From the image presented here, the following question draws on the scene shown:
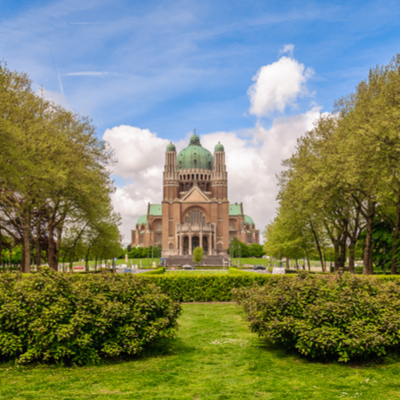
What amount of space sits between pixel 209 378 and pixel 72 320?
107 inches

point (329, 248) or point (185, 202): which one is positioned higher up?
point (185, 202)

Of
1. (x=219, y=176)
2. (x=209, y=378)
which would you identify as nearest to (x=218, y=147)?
(x=219, y=176)

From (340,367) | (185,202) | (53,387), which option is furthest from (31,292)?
(185,202)

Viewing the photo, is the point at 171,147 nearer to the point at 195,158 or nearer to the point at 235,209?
the point at 195,158

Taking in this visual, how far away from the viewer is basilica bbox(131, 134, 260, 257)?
313 ft

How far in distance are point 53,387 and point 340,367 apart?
5.16 m

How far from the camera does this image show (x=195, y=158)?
11231cm

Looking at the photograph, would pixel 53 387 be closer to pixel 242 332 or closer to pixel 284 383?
pixel 284 383

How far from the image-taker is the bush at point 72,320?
7.39m

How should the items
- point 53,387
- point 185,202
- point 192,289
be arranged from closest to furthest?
point 53,387
point 192,289
point 185,202

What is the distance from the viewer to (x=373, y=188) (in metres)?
21.6

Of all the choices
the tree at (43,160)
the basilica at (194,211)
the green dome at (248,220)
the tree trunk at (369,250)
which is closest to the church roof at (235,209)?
the basilica at (194,211)

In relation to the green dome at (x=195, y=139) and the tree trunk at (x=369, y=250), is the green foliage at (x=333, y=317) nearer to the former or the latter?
the tree trunk at (x=369, y=250)

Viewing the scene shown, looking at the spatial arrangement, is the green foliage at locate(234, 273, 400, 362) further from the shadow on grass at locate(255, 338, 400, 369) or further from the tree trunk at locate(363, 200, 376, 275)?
the tree trunk at locate(363, 200, 376, 275)
